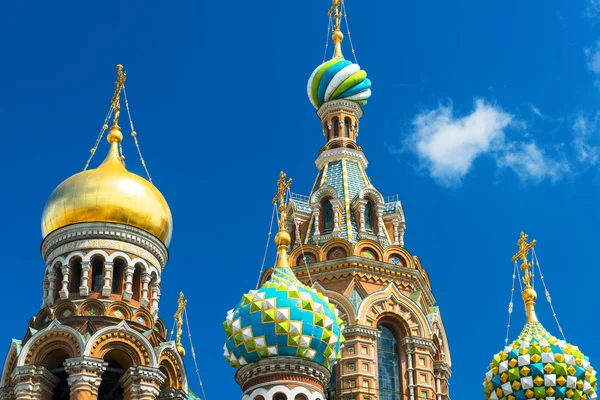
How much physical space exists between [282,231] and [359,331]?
2.63 metres

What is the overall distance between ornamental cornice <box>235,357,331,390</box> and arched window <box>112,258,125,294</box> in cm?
297

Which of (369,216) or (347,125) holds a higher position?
(347,125)

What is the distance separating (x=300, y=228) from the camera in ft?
86.5

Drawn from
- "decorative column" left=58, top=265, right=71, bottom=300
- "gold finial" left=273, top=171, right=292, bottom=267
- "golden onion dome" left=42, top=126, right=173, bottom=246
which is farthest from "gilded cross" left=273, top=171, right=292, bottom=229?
"decorative column" left=58, top=265, right=71, bottom=300

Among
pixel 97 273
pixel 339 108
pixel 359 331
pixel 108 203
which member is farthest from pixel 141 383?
pixel 339 108

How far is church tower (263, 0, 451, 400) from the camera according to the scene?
2364cm

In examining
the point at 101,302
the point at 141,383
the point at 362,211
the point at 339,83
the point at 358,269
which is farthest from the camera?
the point at 339,83

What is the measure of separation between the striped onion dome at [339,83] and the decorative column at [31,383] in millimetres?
10830

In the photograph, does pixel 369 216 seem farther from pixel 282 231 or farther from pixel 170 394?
pixel 170 394

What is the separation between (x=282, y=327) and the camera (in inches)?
777

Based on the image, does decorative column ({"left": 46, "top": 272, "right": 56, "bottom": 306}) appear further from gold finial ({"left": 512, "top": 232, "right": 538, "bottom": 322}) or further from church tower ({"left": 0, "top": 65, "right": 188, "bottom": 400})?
gold finial ({"left": 512, "top": 232, "right": 538, "bottom": 322})

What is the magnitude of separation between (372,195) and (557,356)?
601 centimetres

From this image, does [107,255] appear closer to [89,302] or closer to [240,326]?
[89,302]

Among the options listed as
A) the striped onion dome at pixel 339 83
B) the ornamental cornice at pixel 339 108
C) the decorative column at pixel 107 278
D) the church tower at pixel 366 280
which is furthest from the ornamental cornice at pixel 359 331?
the striped onion dome at pixel 339 83
